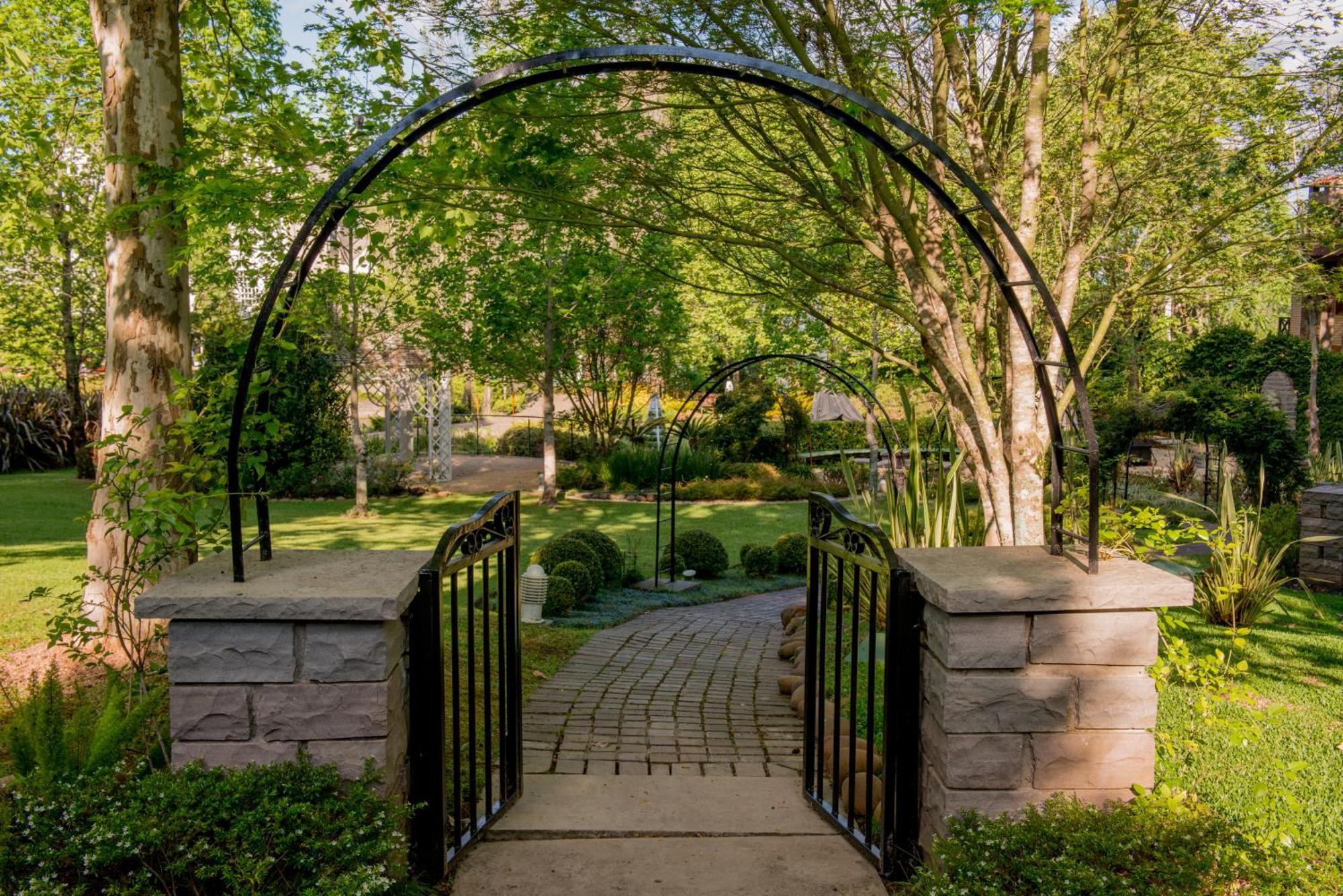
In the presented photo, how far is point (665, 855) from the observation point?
2850 mm

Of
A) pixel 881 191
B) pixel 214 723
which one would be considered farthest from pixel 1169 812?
pixel 881 191

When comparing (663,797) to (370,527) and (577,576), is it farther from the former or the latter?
(370,527)

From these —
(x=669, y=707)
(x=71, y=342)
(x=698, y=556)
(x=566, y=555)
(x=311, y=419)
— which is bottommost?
(x=669, y=707)

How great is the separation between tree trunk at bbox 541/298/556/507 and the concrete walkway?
822cm

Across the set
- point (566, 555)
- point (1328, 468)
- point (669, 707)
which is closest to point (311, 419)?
point (566, 555)

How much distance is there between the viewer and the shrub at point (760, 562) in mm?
9852

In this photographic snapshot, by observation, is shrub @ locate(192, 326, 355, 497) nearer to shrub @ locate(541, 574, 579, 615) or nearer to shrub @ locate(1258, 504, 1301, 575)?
shrub @ locate(541, 574, 579, 615)

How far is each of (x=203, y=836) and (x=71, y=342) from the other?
54.4 feet

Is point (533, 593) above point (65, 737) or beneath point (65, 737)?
beneath

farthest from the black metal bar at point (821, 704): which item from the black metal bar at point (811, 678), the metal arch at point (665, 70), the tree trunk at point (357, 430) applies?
the tree trunk at point (357, 430)

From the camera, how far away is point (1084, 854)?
2252 mm

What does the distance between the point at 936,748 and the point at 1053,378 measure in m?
3.76

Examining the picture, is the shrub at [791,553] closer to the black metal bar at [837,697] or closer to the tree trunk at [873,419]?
the tree trunk at [873,419]

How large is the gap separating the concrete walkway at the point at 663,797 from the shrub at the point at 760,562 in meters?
3.67
